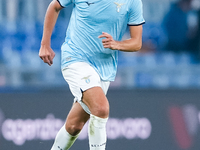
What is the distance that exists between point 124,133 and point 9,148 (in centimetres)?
112

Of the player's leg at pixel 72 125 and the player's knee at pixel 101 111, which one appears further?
the player's leg at pixel 72 125

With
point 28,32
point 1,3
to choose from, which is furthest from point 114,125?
point 1,3

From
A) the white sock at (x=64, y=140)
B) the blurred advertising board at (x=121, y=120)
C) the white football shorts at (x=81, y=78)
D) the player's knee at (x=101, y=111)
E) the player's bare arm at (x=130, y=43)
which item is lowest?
the blurred advertising board at (x=121, y=120)

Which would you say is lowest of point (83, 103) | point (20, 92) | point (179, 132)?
point (179, 132)

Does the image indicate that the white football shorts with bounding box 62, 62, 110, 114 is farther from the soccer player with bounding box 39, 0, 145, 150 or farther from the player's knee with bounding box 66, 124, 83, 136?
the player's knee with bounding box 66, 124, 83, 136

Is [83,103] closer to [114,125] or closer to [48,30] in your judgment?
[48,30]

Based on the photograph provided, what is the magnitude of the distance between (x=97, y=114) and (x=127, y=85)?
1881 mm

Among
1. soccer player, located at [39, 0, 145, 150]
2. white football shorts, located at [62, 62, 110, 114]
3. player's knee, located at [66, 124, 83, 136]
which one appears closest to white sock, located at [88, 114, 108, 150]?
soccer player, located at [39, 0, 145, 150]

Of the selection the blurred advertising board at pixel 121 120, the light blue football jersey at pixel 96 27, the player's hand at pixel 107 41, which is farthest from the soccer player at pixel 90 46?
the blurred advertising board at pixel 121 120

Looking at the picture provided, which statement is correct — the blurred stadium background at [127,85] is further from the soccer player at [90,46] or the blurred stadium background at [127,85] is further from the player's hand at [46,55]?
the player's hand at [46,55]

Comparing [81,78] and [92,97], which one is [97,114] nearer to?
[92,97]

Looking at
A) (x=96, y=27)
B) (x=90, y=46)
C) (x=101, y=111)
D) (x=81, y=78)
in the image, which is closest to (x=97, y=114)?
(x=101, y=111)

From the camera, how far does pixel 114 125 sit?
5.18 meters

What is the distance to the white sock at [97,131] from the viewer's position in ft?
11.8
